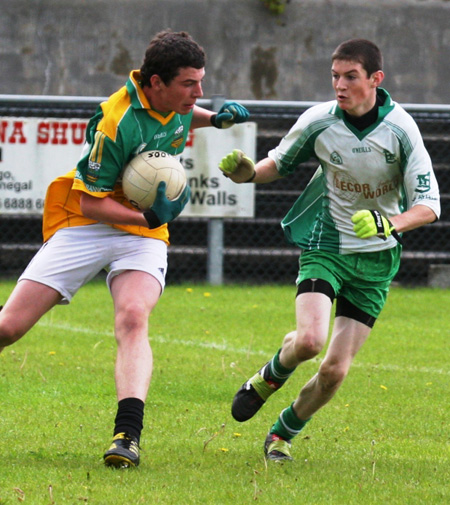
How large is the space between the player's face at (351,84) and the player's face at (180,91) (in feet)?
2.36

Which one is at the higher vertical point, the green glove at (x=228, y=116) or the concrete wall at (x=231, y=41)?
the concrete wall at (x=231, y=41)

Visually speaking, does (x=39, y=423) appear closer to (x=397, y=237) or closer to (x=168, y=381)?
(x=168, y=381)

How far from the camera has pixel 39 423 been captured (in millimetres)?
6184

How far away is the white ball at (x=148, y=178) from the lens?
529 centimetres

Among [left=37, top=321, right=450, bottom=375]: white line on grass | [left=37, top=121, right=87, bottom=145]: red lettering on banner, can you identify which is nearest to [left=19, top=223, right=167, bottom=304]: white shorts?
[left=37, top=321, right=450, bottom=375]: white line on grass

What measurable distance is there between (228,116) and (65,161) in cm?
730

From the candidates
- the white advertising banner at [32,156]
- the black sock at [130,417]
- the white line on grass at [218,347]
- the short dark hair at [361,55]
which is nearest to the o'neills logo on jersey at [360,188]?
the short dark hair at [361,55]

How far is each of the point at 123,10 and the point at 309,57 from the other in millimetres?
2491

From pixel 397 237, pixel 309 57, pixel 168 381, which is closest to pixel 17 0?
pixel 309 57

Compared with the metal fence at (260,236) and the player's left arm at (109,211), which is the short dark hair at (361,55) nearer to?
the player's left arm at (109,211)

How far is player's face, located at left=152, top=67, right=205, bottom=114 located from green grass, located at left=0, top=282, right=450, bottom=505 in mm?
1731

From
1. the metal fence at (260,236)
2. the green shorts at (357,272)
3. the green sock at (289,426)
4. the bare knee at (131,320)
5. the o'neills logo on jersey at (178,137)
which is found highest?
the metal fence at (260,236)

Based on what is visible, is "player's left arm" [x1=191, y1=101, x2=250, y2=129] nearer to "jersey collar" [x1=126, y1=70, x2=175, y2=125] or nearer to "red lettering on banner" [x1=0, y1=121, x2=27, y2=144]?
"jersey collar" [x1=126, y1=70, x2=175, y2=125]

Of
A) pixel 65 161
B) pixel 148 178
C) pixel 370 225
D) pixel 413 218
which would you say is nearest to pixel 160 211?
pixel 148 178
